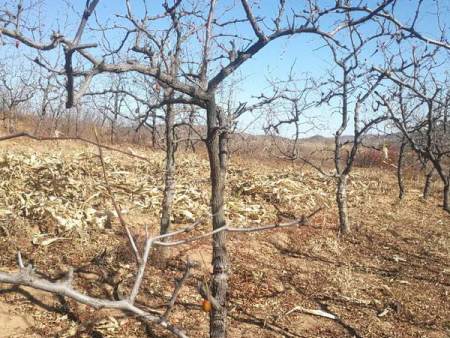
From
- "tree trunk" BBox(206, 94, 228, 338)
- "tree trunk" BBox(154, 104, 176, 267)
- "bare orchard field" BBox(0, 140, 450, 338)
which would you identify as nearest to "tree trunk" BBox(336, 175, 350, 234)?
"bare orchard field" BBox(0, 140, 450, 338)

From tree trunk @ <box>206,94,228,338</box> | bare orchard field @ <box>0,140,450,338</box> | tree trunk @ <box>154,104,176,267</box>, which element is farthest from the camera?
tree trunk @ <box>154,104,176,267</box>

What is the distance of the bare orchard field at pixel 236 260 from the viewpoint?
453cm

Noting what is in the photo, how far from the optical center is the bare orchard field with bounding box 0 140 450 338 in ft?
14.9

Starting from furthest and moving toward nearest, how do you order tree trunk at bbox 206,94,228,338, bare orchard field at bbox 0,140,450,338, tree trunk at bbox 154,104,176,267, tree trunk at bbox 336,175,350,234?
tree trunk at bbox 336,175,350,234
tree trunk at bbox 154,104,176,267
bare orchard field at bbox 0,140,450,338
tree trunk at bbox 206,94,228,338

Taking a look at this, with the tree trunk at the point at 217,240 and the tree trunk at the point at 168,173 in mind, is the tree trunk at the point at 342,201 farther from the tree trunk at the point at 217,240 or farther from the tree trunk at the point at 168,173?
the tree trunk at the point at 217,240

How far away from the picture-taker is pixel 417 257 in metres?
7.55

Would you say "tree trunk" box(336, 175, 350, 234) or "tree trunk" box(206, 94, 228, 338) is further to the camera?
"tree trunk" box(336, 175, 350, 234)

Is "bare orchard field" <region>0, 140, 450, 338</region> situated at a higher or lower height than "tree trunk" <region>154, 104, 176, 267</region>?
lower

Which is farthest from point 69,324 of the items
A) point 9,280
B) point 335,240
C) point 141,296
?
point 335,240

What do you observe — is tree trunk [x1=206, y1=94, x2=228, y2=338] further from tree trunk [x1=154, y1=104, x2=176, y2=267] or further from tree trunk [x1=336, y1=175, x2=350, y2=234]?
tree trunk [x1=336, y1=175, x2=350, y2=234]

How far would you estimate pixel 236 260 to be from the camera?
6500 millimetres

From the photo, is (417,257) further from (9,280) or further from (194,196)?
(9,280)

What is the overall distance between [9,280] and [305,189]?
1175 cm

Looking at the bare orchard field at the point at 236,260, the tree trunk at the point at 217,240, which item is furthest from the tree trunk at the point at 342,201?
the tree trunk at the point at 217,240
